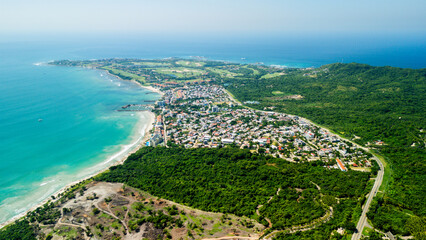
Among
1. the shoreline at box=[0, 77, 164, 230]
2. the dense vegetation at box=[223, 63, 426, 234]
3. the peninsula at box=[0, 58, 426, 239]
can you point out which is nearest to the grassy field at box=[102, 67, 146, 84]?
the peninsula at box=[0, 58, 426, 239]

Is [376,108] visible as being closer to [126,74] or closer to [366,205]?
[366,205]

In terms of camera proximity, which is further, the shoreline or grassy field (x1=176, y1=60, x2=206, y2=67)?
grassy field (x1=176, y1=60, x2=206, y2=67)

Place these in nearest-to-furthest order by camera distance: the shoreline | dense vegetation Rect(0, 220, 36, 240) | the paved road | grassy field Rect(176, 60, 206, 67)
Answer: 1. the paved road
2. dense vegetation Rect(0, 220, 36, 240)
3. the shoreline
4. grassy field Rect(176, 60, 206, 67)

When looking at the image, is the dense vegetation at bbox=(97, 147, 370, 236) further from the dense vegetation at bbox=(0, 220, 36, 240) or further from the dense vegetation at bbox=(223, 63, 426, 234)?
the dense vegetation at bbox=(0, 220, 36, 240)

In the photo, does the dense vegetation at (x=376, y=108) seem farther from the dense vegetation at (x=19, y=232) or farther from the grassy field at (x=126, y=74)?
the grassy field at (x=126, y=74)

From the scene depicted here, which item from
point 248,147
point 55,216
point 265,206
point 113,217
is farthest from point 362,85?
point 55,216

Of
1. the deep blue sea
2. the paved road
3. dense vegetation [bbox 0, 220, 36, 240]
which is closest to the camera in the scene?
the paved road

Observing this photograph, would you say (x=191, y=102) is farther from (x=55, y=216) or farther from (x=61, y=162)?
(x=55, y=216)
